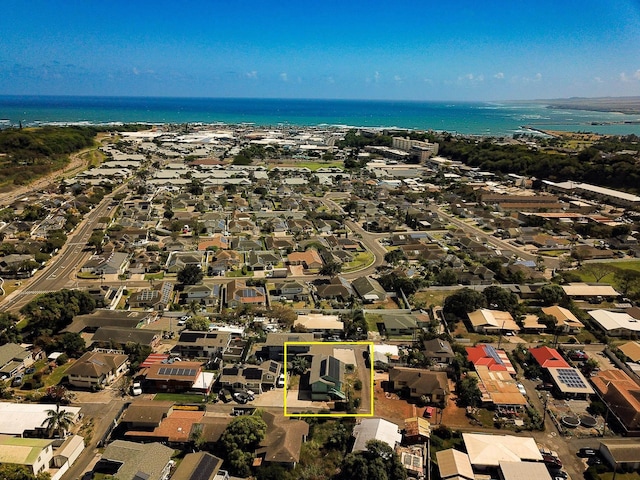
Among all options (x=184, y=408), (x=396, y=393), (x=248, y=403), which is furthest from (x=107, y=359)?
(x=396, y=393)

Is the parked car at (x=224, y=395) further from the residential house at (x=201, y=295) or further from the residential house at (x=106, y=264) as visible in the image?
the residential house at (x=106, y=264)

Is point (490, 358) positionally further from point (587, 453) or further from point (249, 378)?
point (249, 378)

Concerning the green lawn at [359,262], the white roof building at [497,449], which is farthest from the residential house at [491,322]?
the green lawn at [359,262]

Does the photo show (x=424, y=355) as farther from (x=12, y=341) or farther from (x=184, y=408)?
(x=12, y=341)

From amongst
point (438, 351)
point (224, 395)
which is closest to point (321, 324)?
point (438, 351)

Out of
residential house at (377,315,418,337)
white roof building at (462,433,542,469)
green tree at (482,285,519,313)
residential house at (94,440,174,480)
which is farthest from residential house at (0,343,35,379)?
green tree at (482,285,519,313)
